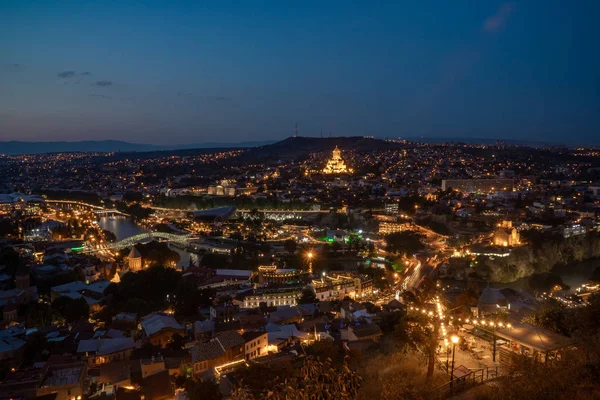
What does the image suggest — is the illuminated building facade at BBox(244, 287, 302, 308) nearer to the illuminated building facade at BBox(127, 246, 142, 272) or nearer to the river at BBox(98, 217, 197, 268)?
the illuminated building facade at BBox(127, 246, 142, 272)

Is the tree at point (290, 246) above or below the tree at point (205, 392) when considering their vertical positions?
below

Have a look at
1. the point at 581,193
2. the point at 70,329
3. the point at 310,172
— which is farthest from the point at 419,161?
the point at 70,329

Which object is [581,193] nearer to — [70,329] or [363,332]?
[363,332]

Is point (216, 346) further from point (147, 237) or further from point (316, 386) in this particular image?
point (147, 237)

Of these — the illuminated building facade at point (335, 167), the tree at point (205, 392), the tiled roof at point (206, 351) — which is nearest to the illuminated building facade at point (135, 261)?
the tiled roof at point (206, 351)

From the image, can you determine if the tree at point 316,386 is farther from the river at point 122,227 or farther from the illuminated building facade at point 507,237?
the river at point 122,227

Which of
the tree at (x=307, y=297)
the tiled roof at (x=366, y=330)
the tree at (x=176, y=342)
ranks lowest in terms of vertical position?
the tree at (x=307, y=297)
